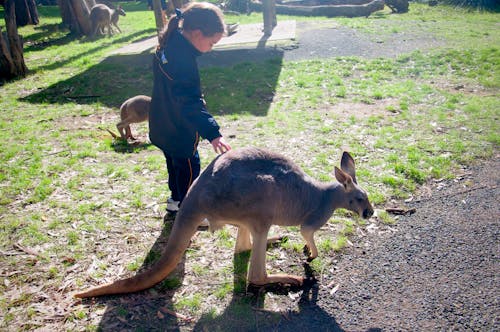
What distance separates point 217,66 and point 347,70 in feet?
9.21

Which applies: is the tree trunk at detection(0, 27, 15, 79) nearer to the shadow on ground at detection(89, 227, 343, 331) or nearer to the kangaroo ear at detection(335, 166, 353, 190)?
the shadow on ground at detection(89, 227, 343, 331)

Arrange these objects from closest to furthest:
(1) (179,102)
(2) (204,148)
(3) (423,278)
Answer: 1. (3) (423,278)
2. (1) (179,102)
3. (2) (204,148)

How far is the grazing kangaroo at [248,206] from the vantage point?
277 cm

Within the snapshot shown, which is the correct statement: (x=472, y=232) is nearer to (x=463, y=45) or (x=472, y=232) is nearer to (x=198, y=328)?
(x=198, y=328)

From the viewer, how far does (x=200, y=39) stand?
3.26 m

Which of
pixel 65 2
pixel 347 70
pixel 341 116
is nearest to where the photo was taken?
pixel 341 116

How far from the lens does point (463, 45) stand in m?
9.24

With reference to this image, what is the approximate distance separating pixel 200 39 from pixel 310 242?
1.88 metres

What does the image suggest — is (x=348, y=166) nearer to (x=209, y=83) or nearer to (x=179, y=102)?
(x=179, y=102)

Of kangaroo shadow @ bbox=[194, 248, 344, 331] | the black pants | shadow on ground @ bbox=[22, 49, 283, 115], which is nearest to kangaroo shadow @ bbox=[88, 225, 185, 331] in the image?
kangaroo shadow @ bbox=[194, 248, 344, 331]

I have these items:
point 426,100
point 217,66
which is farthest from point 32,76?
point 426,100

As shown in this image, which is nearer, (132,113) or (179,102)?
(179,102)

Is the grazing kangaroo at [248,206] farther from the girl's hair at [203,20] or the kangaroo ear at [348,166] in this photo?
the girl's hair at [203,20]

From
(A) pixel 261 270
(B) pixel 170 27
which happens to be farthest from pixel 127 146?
(A) pixel 261 270
